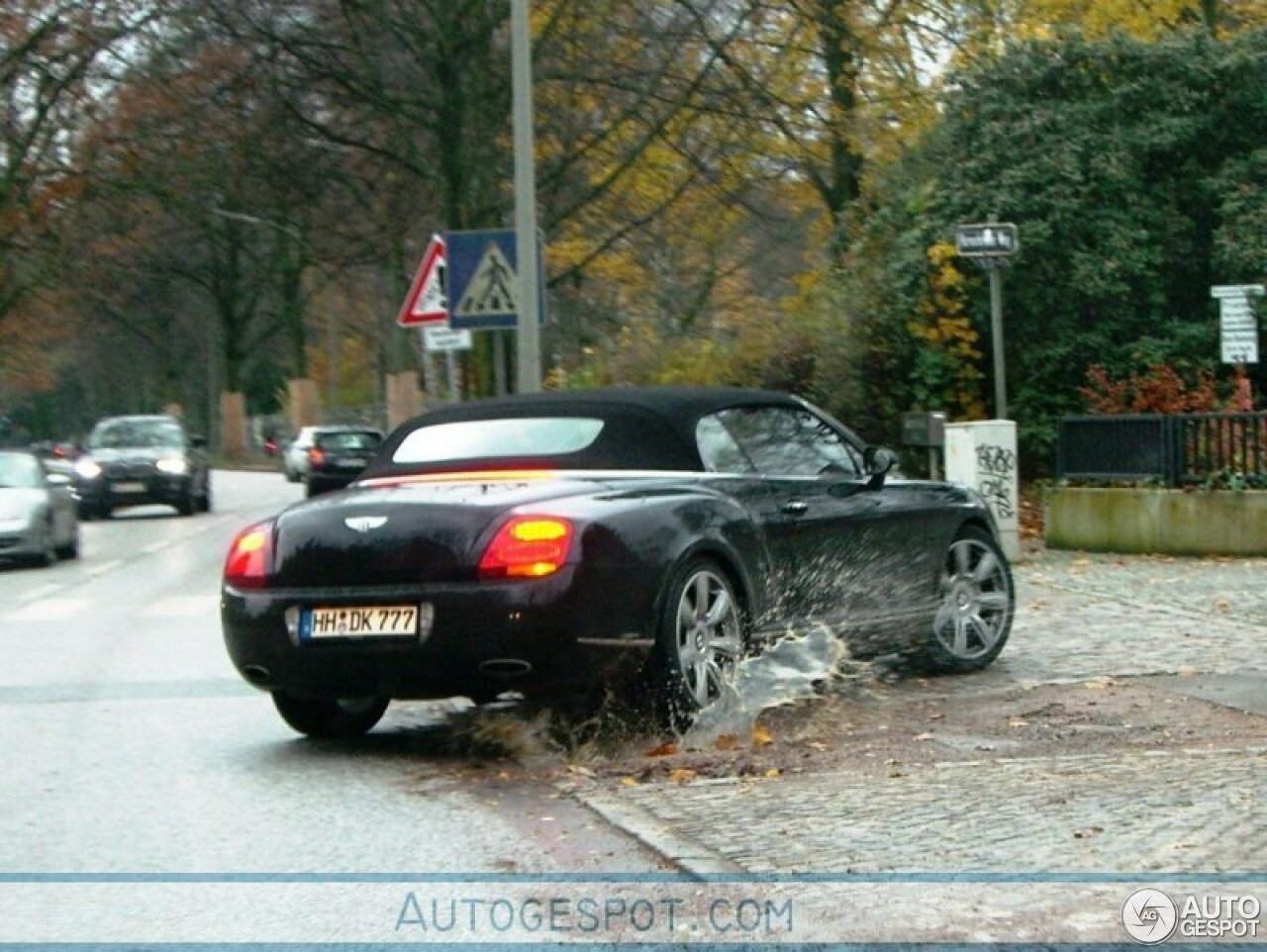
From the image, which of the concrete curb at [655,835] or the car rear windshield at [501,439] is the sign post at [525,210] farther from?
the concrete curb at [655,835]

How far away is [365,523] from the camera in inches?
354

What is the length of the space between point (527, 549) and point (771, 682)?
1.64 meters

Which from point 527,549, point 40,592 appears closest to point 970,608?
point 527,549

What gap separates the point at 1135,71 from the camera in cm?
2581

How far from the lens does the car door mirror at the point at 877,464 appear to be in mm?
10977

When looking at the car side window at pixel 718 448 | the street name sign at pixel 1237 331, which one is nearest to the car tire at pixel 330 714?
the car side window at pixel 718 448

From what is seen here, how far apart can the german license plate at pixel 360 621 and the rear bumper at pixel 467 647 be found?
24 millimetres

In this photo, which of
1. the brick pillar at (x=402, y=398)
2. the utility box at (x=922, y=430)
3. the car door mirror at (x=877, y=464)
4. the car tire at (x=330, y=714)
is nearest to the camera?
the car tire at (x=330, y=714)

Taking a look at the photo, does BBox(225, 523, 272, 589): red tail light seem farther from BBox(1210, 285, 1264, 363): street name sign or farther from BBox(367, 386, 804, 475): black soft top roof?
BBox(1210, 285, 1264, 363): street name sign

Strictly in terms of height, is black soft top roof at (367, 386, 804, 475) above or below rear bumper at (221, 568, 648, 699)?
above

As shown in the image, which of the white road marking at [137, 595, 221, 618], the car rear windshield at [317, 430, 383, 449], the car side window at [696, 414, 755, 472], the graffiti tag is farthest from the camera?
the car rear windshield at [317, 430, 383, 449]

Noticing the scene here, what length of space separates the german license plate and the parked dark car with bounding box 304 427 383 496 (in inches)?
1338

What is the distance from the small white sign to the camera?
25.6 meters

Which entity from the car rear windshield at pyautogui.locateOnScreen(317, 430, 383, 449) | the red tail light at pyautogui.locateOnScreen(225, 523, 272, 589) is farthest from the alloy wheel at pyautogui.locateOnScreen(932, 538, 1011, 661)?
the car rear windshield at pyautogui.locateOnScreen(317, 430, 383, 449)
